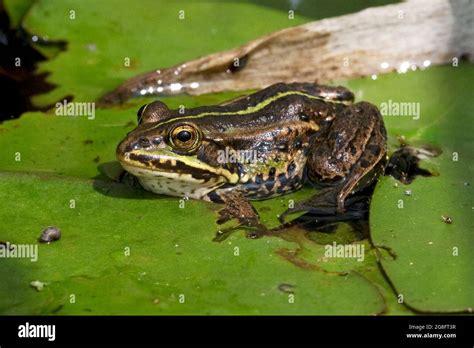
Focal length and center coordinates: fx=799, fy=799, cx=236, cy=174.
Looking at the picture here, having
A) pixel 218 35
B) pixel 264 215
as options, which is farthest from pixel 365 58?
pixel 264 215

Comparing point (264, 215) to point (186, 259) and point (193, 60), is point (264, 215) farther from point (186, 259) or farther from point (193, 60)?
point (193, 60)

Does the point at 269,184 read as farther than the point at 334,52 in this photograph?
No

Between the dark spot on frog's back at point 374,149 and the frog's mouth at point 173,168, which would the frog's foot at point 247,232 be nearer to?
the frog's mouth at point 173,168

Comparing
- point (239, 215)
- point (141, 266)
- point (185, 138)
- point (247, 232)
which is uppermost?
point (185, 138)

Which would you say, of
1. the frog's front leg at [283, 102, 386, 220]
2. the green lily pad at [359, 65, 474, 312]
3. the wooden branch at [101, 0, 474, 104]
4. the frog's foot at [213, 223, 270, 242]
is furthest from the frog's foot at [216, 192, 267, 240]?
the wooden branch at [101, 0, 474, 104]

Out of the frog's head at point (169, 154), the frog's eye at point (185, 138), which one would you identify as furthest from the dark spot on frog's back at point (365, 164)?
the frog's eye at point (185, 138)

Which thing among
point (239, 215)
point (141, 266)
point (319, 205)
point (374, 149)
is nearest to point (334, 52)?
point (374, 149)

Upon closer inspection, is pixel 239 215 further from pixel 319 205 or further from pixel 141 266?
pixel 141 266
